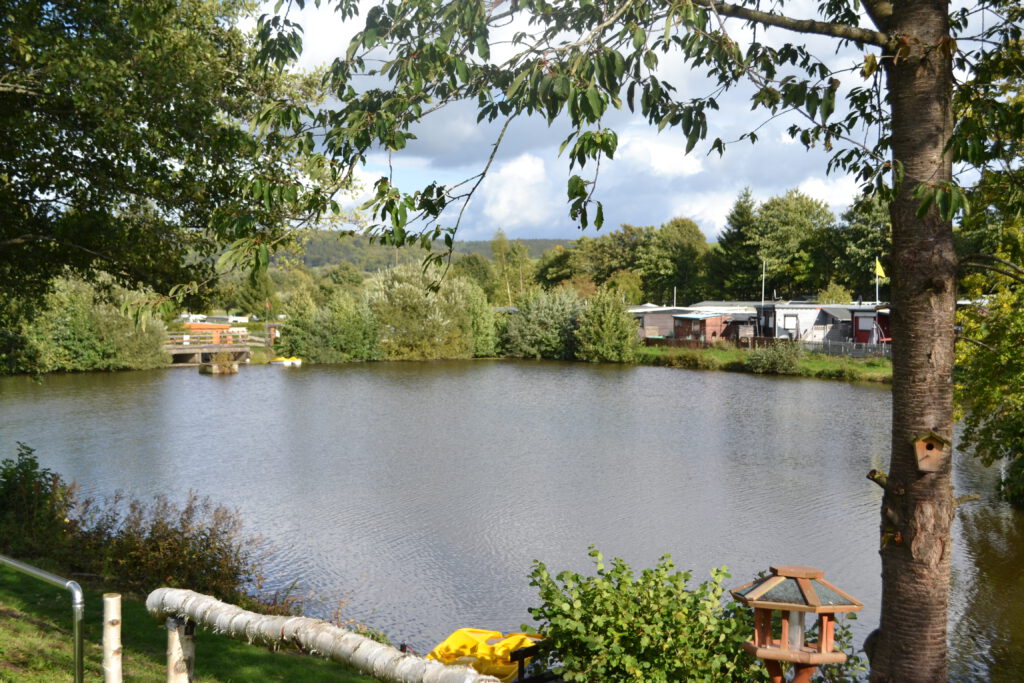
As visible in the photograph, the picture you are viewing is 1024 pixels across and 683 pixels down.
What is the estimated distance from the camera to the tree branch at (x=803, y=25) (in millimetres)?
4578

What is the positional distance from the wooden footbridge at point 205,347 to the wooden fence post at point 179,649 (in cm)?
4024

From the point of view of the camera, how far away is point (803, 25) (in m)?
4.69

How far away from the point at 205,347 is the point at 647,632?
42444 mm

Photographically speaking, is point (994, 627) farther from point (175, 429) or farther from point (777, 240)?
point (777, 240)

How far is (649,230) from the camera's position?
243ft

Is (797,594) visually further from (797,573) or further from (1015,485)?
(1015,485)

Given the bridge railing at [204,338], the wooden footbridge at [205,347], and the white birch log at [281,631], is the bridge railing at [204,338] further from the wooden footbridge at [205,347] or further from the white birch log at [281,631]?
the white birch log at [281,631]

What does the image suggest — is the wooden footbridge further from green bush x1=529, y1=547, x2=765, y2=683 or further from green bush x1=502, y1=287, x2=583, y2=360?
green bush x1=529, y1=547, x2=765, y2=683

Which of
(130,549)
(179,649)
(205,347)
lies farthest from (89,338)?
(179,649)

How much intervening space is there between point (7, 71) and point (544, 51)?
7.51 meters

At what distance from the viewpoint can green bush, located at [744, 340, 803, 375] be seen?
39.7 meters

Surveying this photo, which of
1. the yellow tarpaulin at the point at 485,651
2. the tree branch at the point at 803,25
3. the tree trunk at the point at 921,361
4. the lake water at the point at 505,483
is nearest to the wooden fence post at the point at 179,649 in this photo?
the yellow tarpaulin at the point at 485,651

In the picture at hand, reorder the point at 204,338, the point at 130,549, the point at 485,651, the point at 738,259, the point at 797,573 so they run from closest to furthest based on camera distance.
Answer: the point at 797,573 → the point at 485,651 → the point at 130,549 → the point at 204,338 → the point at 738,259

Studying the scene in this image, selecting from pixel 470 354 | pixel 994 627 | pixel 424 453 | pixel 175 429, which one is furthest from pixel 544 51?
pixel 470 354
